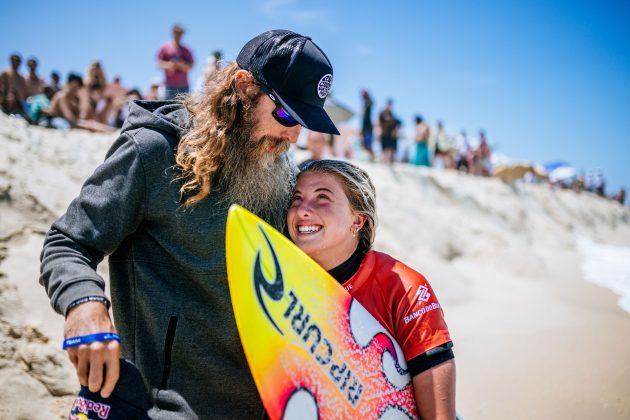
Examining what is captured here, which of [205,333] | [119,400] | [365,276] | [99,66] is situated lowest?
Result: [119,400]

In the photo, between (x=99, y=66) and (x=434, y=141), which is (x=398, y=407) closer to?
(x=99, y=66)

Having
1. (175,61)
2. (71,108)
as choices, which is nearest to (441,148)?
(175,61)

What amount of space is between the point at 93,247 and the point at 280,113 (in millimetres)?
824

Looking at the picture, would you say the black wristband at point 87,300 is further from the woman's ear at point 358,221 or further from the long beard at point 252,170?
the woman's ear at point 358,221

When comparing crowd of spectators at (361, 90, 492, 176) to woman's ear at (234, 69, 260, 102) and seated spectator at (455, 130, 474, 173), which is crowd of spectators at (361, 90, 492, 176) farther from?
woman's ear at (234, 69, 260, 102)

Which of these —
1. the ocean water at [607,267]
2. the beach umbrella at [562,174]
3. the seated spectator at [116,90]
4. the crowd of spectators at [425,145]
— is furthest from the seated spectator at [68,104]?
the beach umbrella at [562,174]

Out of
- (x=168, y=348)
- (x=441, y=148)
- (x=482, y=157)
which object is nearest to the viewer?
(x=168, y=348)

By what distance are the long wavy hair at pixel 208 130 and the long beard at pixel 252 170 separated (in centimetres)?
4

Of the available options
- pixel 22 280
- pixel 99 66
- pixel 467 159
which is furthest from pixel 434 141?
pixel 22 280

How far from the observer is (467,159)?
542 inches

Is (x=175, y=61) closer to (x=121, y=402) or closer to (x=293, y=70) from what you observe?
(x=293, y=70)

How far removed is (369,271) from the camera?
1.92m

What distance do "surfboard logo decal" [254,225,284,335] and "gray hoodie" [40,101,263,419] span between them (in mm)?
125

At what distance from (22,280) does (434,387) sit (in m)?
3.18
